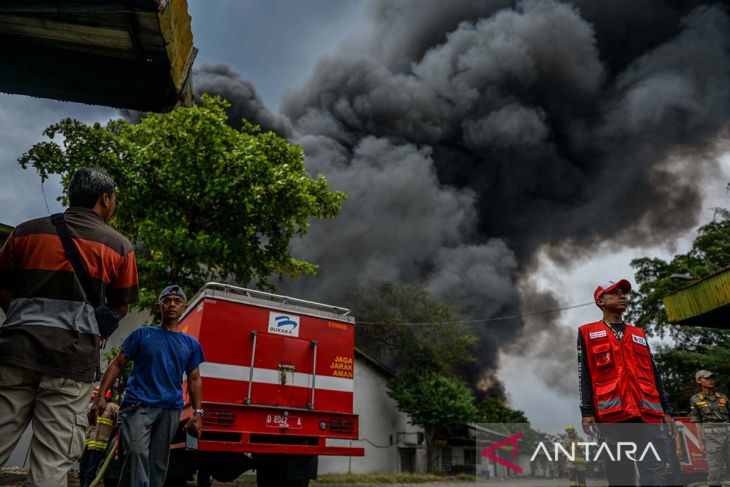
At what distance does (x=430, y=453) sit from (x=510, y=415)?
1353 inches

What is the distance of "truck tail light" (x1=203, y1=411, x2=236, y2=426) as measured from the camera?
6789mm

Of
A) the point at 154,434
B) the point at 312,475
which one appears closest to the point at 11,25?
the point at 154,434

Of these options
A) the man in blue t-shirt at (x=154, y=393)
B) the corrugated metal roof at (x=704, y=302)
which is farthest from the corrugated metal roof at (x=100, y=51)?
the corrugated metal roof at (x=704, y=302)

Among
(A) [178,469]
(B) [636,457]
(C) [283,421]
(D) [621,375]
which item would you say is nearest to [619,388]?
(D) [621,375]

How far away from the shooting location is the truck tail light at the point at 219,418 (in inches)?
267

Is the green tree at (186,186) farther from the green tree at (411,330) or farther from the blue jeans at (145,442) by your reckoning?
the green tree at (411,330)

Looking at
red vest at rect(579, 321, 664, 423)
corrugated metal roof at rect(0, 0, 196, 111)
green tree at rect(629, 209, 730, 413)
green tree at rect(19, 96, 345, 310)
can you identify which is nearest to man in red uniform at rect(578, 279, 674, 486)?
red vest at rect(579, 321, 664, 423)

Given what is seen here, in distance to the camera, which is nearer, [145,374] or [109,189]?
[109,189]

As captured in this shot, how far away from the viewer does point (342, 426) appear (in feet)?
26.3

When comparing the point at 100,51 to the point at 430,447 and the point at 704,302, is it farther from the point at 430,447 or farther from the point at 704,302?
the point at 430,447

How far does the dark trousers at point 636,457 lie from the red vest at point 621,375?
0.06 meters

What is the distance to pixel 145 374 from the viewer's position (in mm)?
4457

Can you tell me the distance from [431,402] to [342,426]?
78.0ft

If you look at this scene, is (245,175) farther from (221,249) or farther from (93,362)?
(93,362)
